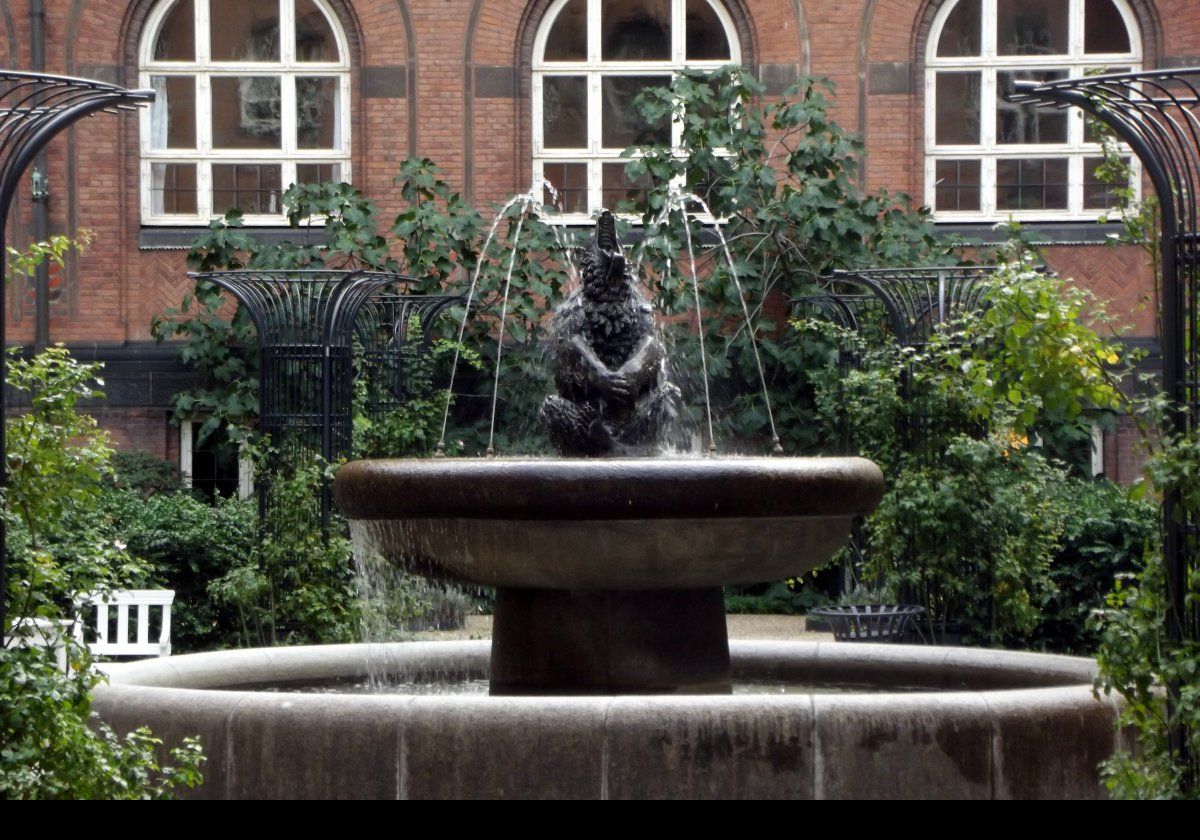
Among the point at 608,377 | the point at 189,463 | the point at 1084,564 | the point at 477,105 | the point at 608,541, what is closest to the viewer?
the point at 608,541

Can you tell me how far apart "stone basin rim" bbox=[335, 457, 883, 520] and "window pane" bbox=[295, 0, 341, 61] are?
574 inches

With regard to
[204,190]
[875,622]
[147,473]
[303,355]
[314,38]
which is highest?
[314,38]

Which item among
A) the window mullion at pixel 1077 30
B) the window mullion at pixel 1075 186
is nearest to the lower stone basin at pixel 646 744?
the window mullion at pixel 1075 186

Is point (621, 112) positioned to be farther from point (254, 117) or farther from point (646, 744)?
point (646, 744)

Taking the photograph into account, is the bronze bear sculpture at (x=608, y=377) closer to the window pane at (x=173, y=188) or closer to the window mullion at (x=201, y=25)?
the window pane at (x=173, y=188)

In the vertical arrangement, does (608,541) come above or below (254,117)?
below

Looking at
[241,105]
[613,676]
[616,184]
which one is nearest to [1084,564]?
[616,184]

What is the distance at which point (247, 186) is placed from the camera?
2089 cm

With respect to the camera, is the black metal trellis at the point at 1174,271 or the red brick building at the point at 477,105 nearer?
the black metal trellis at the point at 1174,271

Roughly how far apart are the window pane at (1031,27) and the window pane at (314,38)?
289 inches

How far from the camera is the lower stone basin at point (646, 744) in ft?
20.1

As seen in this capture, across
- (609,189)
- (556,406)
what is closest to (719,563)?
(556,406)

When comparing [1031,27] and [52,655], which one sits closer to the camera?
[52,655]

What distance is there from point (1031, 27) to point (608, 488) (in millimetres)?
15770
